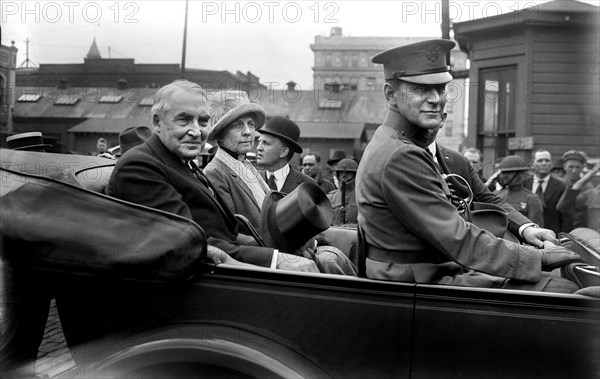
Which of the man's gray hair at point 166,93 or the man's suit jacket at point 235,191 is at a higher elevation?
the man's gray hair at point 166,93

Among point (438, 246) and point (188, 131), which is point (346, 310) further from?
point (188, 131)

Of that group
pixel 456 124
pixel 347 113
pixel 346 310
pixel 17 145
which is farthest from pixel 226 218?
pixel 456 124

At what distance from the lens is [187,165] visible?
Result: 9.73 feet

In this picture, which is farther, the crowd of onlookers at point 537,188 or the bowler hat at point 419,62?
the crowd of onlookers at point 537,188

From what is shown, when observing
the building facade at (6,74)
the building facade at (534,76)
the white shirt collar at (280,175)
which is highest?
the building facade at (534,76)

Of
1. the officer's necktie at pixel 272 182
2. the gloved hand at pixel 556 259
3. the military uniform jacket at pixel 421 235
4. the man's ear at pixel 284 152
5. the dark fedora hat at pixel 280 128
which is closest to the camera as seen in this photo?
the military uniform jacket at pixel 421 235

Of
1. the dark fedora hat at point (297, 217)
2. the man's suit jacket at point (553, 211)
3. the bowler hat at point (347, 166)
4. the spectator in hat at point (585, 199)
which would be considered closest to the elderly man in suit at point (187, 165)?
the dark fedora hat at point (297, 217)

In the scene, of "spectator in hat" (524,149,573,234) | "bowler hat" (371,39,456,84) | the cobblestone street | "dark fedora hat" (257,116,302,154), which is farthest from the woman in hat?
"spectator in hat" (524,149,573,234)

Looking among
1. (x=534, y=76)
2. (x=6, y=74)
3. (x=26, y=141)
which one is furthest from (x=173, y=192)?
(x=534, y=76)

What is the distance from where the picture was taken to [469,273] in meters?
2.44

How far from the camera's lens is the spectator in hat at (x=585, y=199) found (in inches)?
258

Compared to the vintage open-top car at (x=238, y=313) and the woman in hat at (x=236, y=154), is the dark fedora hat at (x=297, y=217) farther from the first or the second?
the woman in hat at (x=236, y=154)

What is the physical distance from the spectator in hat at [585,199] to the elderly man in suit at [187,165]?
16.5 ft

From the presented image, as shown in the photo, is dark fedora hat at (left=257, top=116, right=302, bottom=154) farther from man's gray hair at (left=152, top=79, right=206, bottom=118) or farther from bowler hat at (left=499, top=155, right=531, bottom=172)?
bowler hat at (left=499, top=155, right=531, bottom=172)
